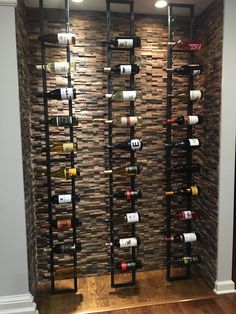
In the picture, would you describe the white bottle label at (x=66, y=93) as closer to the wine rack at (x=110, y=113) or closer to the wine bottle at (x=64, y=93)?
the wine bottle at (x=64, y=93)

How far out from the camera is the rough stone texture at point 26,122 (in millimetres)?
2201

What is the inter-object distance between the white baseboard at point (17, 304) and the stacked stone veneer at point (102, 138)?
1.78ft

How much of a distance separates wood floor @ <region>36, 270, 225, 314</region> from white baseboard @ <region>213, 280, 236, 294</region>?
0.22 ft

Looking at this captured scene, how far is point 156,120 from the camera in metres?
2.86

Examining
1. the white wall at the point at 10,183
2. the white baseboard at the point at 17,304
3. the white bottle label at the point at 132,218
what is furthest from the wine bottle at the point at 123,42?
the white baseboard at the point at 17,304

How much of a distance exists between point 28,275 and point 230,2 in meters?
2.75

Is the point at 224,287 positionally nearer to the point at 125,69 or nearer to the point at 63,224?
the point at 63,224

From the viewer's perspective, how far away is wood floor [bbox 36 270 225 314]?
236cm

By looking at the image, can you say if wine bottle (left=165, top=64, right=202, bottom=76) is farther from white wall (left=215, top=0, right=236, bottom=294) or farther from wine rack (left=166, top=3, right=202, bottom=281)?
white wall (left=215, top=0, right=236, bottom=294)

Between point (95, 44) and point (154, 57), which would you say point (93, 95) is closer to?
point (95, 44)

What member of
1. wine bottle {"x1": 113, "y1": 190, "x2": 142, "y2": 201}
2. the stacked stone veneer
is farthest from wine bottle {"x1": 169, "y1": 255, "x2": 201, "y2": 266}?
wine bottle {"x1": 113, "y1": 190, "x2": 142, "y2": 201}

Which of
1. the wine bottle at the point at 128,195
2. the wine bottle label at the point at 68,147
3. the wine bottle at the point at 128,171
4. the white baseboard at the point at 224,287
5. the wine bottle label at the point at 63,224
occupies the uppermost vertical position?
the wine bottle label at the point at 68,147

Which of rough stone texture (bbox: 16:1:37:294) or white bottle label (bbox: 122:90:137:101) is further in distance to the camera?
white bottle label (bbox: 122:90:137:101)

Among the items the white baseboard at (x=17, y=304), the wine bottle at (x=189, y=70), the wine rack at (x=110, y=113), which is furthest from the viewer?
the wine bottle at (x=189, y=70)
